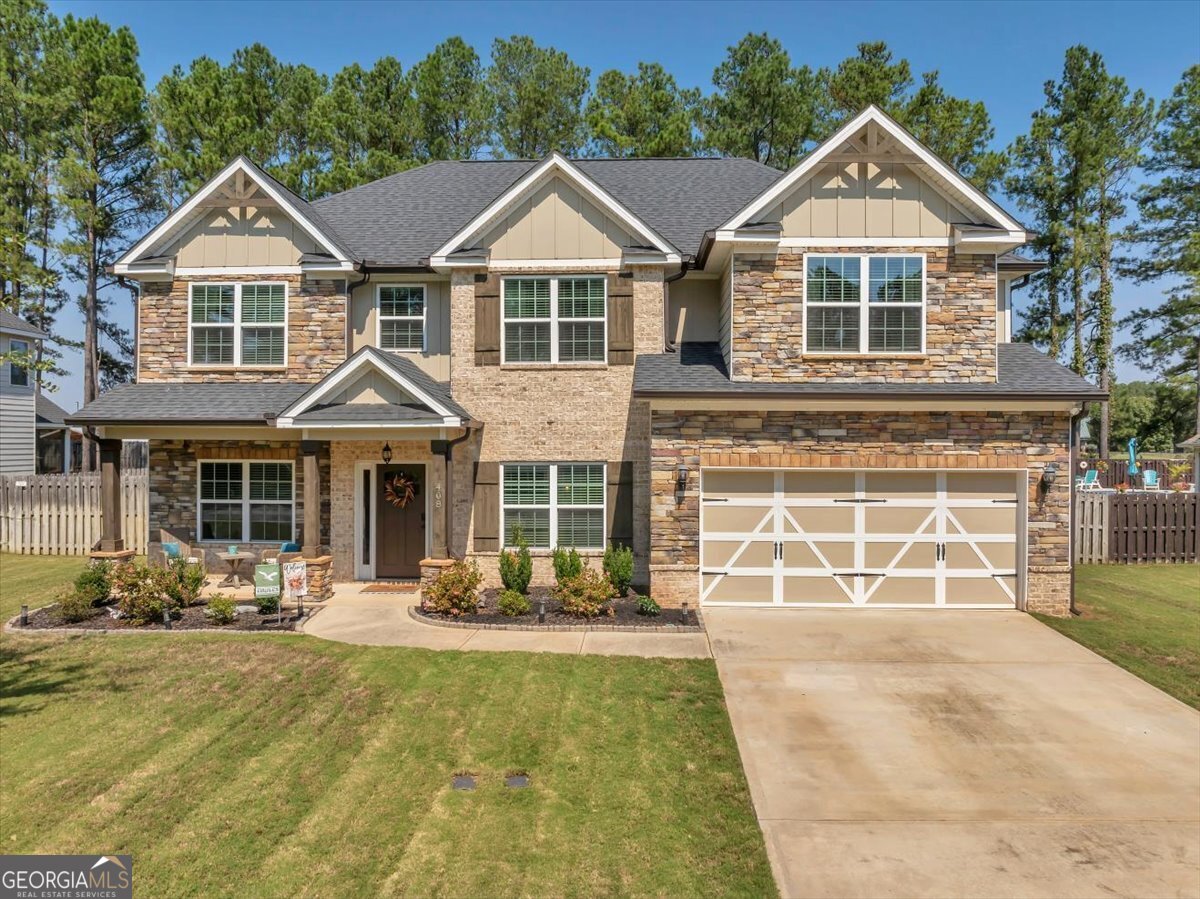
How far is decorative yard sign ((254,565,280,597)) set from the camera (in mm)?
10625

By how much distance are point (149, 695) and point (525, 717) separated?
4597 millimetres

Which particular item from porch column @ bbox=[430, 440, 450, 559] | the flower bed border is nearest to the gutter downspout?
porch column @ bbox=[430, 440, 450, 559]

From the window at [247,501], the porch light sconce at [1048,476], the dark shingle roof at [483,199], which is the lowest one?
the window at [247,501]

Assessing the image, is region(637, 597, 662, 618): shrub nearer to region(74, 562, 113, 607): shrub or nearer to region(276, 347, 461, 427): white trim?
region(276, 347, 461, 427): white trim

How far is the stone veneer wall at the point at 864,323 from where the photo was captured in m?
11.8

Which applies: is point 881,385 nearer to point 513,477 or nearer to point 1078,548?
point 513,477

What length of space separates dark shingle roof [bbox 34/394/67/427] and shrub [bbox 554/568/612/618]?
28981 mm

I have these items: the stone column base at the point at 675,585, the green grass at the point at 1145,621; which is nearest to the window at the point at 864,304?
the stone column base at the point at 675,585

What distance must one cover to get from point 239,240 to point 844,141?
12.4 m

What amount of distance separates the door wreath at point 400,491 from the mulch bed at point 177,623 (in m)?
3.26

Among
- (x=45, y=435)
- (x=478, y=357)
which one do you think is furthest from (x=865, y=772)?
(x=45, y=435)

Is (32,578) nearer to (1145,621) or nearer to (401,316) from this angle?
(401,316)

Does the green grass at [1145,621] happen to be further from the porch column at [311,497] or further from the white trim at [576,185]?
the porch column at [311,497]

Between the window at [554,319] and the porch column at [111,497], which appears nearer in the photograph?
the porch column at [111,497]
